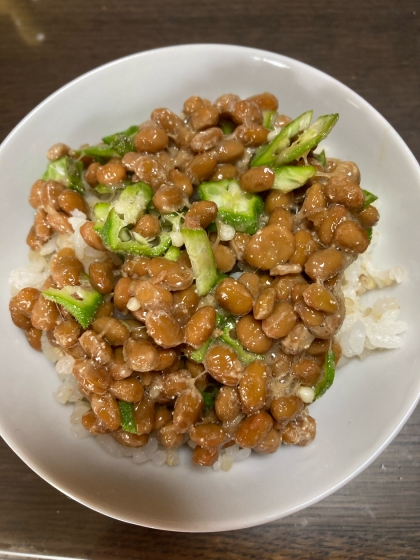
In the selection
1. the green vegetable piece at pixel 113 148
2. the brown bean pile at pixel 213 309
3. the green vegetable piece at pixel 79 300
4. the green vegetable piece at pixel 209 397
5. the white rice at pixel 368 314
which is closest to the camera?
the brown bean pile at pixel 213 309

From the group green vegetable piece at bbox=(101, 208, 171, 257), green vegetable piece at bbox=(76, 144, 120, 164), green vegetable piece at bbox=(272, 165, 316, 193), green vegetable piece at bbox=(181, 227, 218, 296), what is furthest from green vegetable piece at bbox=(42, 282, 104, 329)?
green vegetable piece at bbox=(272, 165, 316, 193)

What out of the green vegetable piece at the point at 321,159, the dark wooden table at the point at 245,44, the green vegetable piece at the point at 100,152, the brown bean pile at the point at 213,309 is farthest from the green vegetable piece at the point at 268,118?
the dark wooden table at the point at 245,44

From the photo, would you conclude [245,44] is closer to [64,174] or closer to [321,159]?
[321,159]

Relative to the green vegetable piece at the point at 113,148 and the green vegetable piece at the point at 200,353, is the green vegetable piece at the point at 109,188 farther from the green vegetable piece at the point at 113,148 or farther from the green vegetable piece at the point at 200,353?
the green vegetable piece at the point at 200,353

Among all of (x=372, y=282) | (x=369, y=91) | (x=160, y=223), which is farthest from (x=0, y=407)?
(x=369, y=91)

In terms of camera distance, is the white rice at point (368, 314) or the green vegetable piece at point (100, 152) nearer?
the white rice at point (368, 314)

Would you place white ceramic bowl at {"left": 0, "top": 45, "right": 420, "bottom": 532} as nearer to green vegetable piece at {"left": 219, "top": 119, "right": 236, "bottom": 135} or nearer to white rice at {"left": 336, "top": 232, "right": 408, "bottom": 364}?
white rice at {"left": 336, "top": 232, "right": 408, "bottom": 364}

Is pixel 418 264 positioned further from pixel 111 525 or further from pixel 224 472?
pixel 111 525
